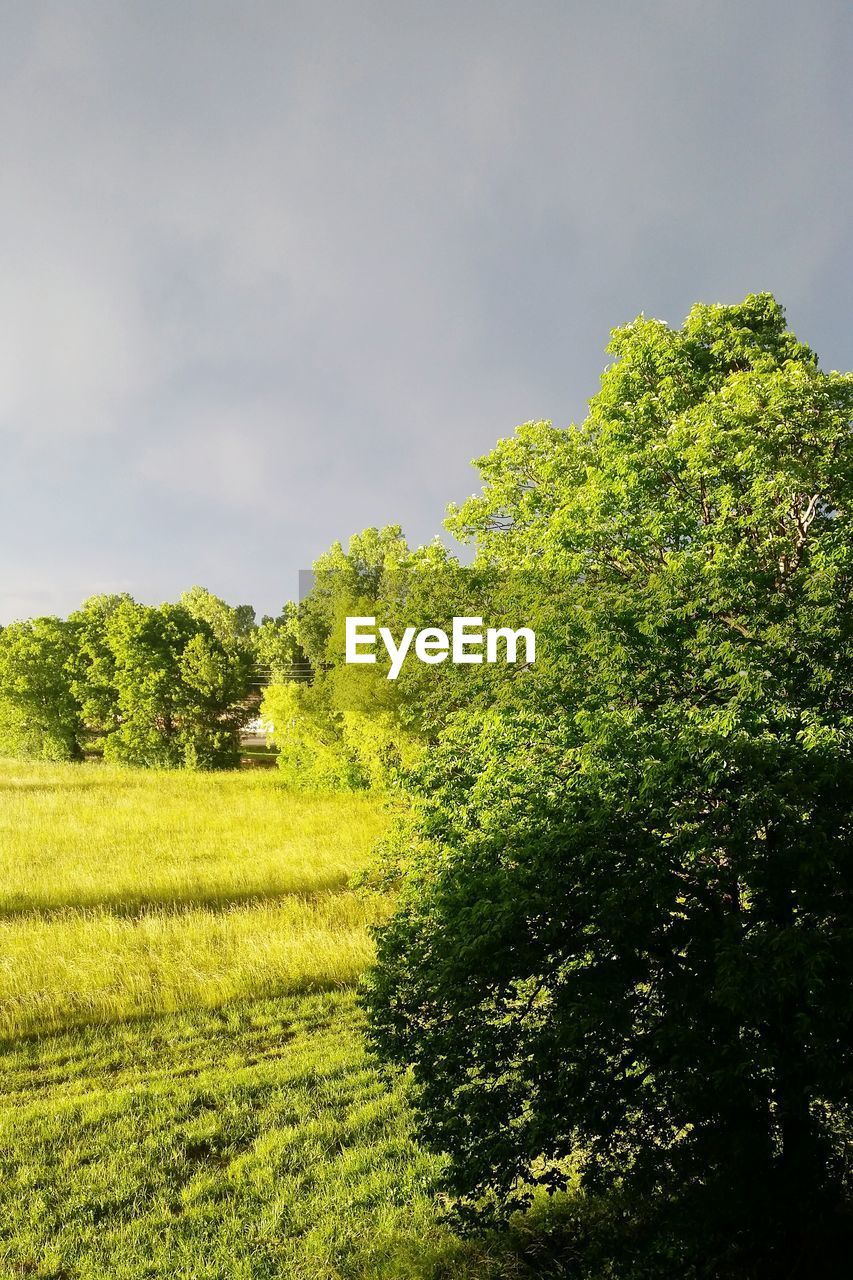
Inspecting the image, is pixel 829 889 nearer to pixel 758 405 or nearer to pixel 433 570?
pixel 758 405

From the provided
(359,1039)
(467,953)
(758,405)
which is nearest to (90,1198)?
(359,1039)

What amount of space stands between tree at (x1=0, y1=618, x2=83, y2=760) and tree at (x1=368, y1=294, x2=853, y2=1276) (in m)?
51.4

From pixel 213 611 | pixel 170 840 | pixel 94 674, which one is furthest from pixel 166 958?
pixel 213 611

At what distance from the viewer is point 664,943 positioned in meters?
6.15

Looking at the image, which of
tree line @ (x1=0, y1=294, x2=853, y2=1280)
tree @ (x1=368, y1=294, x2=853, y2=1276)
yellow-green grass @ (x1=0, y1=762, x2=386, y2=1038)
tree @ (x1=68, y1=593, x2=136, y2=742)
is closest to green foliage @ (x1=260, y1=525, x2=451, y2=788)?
yellow-green grass @ (x1=0, y1=762, x2=386, y2=1038)

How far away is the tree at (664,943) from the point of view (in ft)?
17.9

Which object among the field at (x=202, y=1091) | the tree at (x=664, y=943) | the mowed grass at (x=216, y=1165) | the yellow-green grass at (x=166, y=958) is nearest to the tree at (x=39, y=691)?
the field at (x=202, y=1091)

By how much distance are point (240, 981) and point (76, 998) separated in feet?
10.2

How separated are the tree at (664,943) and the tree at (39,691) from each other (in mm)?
51393

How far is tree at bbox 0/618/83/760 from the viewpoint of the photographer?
51.8 m

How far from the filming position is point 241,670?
49031mm

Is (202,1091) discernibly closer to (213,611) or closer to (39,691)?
(39,691)

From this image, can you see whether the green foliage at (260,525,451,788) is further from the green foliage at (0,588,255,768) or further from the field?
the green foliage at (0,588,255,768)

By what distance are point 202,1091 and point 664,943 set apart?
7.87m
